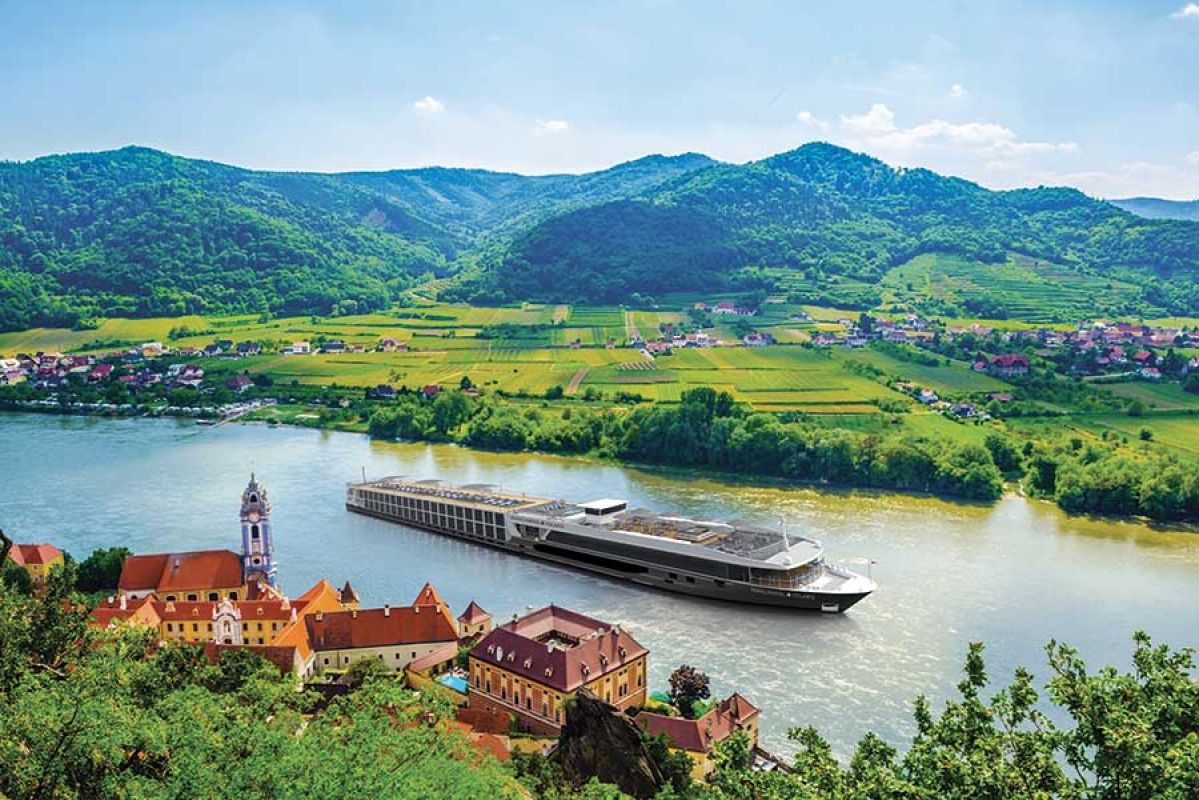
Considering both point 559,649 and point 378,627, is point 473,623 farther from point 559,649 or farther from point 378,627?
point 559,649

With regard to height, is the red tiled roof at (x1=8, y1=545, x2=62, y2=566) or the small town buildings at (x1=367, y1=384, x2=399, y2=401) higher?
the small town buildings at (x1=367, y1=384, x2=399, y2=401)

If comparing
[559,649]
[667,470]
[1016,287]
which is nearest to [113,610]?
[559,649]

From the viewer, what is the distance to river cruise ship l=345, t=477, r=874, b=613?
112 feet

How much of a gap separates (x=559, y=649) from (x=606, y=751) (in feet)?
17.4

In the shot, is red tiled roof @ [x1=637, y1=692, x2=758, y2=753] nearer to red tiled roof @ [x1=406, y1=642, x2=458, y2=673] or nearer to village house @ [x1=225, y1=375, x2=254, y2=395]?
red tiled roof @ [x1=406, y1=642, x2=458, y2=673]

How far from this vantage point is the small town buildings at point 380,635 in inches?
1134

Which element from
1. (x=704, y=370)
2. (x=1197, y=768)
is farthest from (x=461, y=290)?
(x=1197, y=768)

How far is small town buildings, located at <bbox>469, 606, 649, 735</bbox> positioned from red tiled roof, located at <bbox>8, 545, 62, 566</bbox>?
63.6 feet

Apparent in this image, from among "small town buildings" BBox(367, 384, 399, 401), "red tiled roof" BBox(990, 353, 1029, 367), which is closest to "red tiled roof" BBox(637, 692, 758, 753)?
"small town buildings" BBox(367, 384, 399, 401)

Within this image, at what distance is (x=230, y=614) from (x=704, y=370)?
188 feet

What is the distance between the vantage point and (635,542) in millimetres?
37781

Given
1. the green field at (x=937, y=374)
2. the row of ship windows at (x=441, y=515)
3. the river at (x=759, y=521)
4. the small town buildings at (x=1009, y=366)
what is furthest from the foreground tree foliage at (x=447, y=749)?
the small town buildings at (x=1009, y=366)

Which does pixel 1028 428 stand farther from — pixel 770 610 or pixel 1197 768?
pixel 1197 768

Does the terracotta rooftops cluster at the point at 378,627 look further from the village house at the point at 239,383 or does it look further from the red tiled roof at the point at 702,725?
the village house at the point at 239,383
